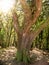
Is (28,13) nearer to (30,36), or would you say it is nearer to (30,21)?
(30,21)

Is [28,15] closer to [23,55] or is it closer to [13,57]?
[23,55]

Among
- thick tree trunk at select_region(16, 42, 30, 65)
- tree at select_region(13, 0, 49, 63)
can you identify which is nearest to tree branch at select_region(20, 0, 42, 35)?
tree at select_region(13, 0, 49, 63)

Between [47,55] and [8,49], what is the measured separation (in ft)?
5.70

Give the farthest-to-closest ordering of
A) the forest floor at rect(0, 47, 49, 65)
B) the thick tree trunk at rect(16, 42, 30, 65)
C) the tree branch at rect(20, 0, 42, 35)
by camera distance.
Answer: the forest floor at rect(0, 47, 49, 65)
the thick tree trunk at rect(16, 42, 30, 65)
the tree branch at rect(20, 0, 42, 35)

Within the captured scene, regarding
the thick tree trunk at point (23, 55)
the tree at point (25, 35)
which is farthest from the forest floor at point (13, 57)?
the tree at point (25, 35)

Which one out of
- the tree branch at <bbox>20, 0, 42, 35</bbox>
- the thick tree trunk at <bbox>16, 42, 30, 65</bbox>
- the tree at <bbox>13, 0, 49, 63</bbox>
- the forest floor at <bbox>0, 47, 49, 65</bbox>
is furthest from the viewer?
the forest floor at <bbox>0, 47, 49, 65</bbox>

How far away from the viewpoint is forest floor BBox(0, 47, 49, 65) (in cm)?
800

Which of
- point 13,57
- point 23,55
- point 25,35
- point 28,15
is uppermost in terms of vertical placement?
point 28,15

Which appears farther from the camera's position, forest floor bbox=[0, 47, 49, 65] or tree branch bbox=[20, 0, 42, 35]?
forest floor bbox=[0, 47, 49, 65]

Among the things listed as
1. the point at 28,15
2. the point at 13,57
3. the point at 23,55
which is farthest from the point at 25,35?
the point at 13,57

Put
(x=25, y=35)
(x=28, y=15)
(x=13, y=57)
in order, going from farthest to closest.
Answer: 1. (x=13, y=57)
2. (x=25, y=35)
3. (x=28, y=15)

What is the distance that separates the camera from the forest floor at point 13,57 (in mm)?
8002

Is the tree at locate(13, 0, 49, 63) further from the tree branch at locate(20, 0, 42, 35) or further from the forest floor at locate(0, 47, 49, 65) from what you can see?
the forest floor at locate(0, 47, 49, 65)

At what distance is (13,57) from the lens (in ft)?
27.5
